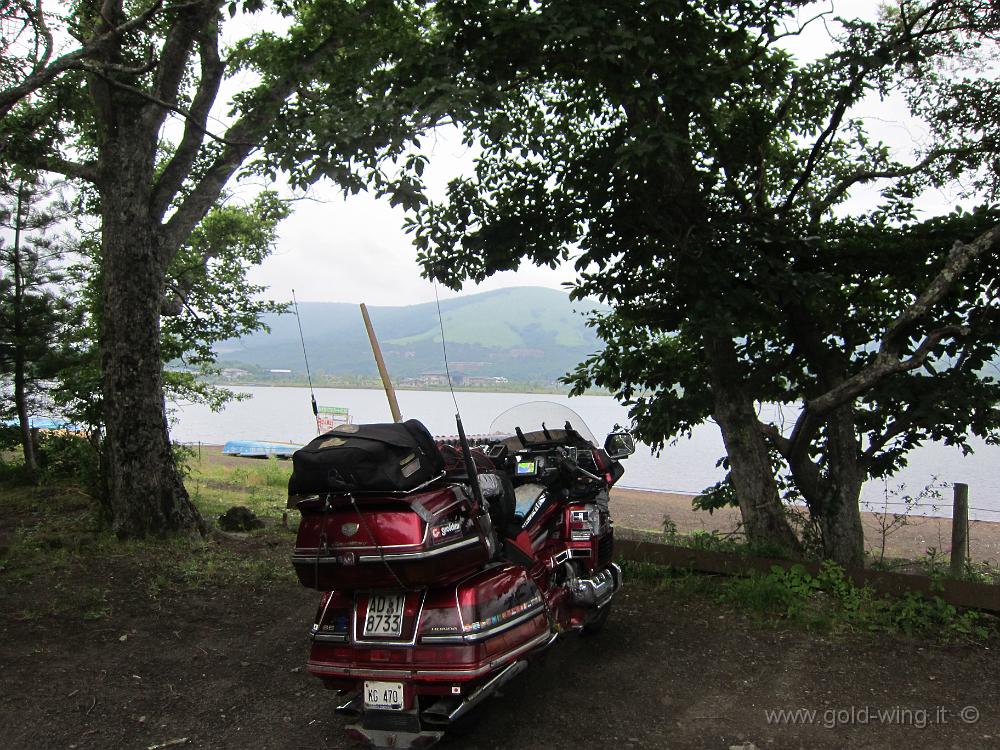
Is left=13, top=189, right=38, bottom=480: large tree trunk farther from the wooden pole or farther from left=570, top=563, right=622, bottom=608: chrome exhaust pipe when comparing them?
left=570, top=563, right=622, bottom=608: chrome exhaust pipe

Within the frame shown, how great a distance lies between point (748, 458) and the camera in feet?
22.4

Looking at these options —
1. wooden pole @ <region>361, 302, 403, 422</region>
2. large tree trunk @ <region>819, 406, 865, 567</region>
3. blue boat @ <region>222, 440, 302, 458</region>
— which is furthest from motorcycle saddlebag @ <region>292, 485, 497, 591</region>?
blue boat @ <region>222, 440, 302, 458</region>

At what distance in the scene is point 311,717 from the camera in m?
4.16

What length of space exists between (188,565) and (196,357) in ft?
27.9

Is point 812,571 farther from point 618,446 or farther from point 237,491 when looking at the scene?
point 237,491

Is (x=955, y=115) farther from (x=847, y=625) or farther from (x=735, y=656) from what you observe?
(x=735, y=656)

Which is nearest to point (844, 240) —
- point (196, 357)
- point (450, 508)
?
point (450, 508)

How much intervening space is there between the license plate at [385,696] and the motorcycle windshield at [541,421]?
7.28ft

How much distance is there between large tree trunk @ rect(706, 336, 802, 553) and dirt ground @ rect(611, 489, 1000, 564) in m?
4.35

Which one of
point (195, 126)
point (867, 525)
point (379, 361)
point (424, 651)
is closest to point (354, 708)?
point (424, 651)

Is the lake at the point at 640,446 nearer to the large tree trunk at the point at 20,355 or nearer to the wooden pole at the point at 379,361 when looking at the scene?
the large tree trunk at the point at 20,355

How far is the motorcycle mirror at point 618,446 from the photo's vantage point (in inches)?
214

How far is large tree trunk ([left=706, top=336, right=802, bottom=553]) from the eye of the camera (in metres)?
6.82

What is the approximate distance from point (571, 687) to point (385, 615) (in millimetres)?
1442
